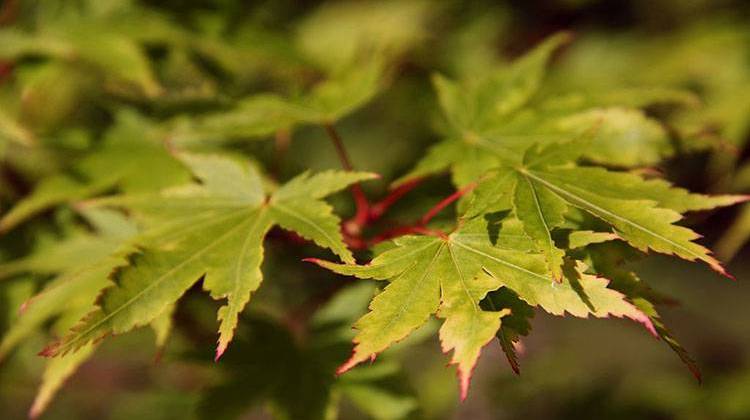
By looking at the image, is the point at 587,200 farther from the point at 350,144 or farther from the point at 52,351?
the point at 350,144

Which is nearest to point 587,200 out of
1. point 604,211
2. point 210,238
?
point 604,211

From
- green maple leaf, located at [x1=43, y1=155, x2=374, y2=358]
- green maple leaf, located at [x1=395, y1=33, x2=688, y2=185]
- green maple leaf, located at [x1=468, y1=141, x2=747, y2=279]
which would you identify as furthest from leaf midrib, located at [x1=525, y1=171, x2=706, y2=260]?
green maple leaf, located at [x1=43, y1=155, x2=374, y2=358]

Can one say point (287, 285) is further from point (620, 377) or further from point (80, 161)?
point (620, 377)

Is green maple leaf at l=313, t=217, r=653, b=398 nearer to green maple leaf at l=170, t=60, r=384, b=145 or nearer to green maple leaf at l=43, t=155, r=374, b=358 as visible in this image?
green maple leaf at l=43, t=155, r=374, b=358

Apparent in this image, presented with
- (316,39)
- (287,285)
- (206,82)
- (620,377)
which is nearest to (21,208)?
(206,82)

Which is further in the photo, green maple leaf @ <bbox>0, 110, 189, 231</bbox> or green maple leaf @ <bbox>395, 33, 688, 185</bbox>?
green maple leaf @ <bbox>0, 110, 189, 231</bbox>

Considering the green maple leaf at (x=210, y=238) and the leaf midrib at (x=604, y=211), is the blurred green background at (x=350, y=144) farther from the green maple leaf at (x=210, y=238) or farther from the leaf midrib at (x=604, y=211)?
the leaf midrib at (x=604, y=211)

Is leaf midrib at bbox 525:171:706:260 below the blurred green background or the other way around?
the other way around
